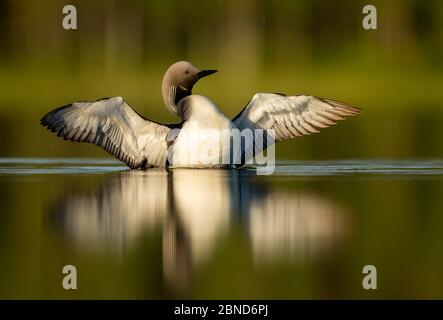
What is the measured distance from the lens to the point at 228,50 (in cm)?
2970

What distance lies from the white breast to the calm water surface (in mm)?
197

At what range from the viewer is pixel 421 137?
15.6m

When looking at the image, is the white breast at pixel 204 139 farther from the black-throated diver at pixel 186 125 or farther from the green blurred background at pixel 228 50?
the green blurred background at pixel 228 50

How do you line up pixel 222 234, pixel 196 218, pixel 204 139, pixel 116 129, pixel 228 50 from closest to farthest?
1. pixel 222 234
2. pixel 196 218
3. pixel 204 139
4. pixel 116 129
5. pixel 228 50

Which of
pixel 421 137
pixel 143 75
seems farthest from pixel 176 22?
pixel 421 137

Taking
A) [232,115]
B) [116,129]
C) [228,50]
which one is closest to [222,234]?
[116,129]

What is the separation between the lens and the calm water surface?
21.8 feet

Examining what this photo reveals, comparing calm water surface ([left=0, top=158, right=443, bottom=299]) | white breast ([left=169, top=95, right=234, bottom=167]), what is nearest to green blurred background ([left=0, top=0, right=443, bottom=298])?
calm water surface ([left=0, top=158, right=443, bottom=299])

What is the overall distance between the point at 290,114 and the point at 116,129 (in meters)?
1.75

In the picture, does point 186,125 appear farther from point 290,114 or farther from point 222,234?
point 222,234

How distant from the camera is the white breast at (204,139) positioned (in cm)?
1149

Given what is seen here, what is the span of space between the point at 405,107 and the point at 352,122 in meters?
4.70

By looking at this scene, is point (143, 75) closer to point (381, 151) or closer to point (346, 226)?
point (381, 151)

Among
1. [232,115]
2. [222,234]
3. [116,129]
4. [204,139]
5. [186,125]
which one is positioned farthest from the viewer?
[232,115]
